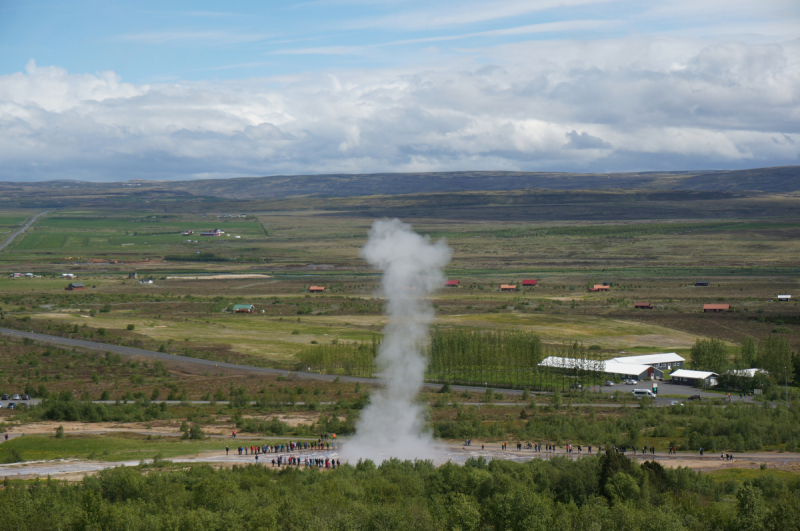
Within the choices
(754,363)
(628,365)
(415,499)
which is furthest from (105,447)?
(754,363)

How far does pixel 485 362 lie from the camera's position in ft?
297

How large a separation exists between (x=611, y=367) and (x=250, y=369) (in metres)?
44.0

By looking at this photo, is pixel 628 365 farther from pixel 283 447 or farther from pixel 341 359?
pixel 283 447

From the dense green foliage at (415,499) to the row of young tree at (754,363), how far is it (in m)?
34.3

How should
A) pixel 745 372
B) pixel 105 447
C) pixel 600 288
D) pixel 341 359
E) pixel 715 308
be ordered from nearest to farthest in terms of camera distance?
pixel 105 447
pixel 745 372
pixel 341 359
pixel 715 308
pixel 600 288

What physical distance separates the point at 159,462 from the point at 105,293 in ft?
402

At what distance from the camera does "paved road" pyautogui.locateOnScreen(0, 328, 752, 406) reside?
82938 mm

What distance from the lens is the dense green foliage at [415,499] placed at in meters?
35.3

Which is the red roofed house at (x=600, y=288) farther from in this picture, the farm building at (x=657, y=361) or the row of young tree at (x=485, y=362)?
the row of young tree at (x=485, y=362)

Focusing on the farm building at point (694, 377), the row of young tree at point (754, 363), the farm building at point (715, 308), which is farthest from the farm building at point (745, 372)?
the farm building at point (715, 308)

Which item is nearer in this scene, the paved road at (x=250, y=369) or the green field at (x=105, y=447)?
the green field at (x=105, y=447)

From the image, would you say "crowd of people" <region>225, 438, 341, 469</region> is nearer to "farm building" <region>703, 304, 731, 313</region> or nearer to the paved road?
the paved road

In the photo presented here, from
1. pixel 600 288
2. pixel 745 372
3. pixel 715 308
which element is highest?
pixel 600 288

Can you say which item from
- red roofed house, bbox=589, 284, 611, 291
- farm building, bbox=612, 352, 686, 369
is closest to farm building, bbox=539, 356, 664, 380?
farm building, bbox=612, 352, 686, 369
